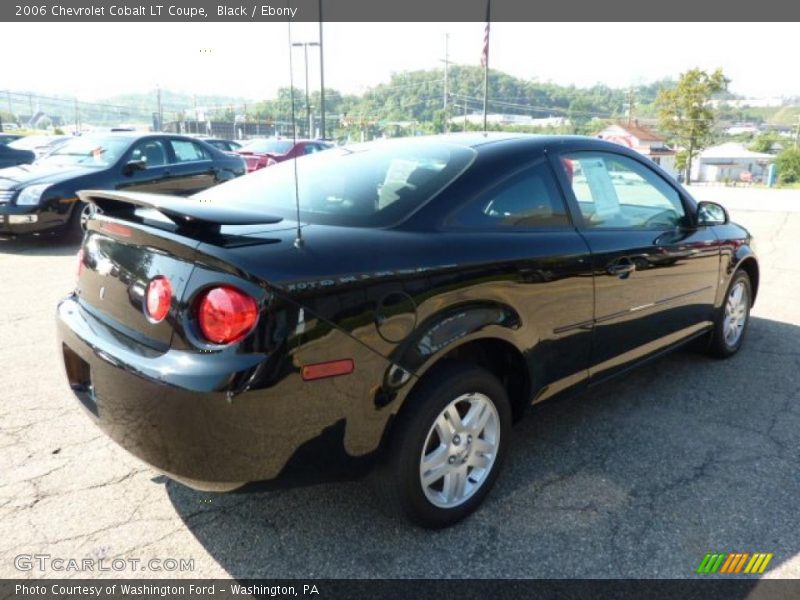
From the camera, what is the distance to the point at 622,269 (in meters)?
3.09

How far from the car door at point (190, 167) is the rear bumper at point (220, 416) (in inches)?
312

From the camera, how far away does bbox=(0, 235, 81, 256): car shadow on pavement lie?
793 centimetres

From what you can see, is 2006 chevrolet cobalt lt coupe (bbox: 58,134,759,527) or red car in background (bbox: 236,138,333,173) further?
red car in background (bbox: 236,138,333,173)

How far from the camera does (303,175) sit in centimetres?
297

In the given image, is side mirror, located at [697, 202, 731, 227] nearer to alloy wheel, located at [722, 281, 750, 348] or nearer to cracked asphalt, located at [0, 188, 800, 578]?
alloy wheel, located at [722, 281, 750, 348]

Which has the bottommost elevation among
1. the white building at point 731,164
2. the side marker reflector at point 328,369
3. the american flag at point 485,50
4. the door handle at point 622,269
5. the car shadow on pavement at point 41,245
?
the white building at point 731,164

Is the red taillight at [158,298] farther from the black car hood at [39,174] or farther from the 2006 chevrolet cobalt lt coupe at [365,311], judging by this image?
the black car hood at [39,174]

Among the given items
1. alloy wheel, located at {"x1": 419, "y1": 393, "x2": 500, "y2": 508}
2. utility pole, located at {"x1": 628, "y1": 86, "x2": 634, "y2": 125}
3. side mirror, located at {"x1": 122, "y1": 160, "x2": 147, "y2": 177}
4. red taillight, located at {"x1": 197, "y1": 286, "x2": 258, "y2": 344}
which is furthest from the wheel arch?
utility pole, located at {"x1": 628, "y1": 86, "x2": 634, "y2": 125}

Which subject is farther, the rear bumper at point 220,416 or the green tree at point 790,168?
the green tree at point 790,168

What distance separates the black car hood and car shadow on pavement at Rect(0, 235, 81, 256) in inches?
30.3

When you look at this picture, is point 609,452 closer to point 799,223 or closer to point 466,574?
point 466,574

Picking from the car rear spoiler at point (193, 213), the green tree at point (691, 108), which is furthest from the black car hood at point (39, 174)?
the green tree at point (691, 108)

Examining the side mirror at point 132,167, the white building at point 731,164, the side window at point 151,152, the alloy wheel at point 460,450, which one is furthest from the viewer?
the white building at point 731,164

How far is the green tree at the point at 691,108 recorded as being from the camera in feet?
157
